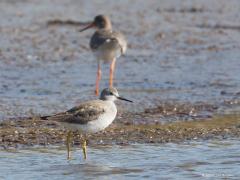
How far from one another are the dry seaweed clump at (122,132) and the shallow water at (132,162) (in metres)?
0.30

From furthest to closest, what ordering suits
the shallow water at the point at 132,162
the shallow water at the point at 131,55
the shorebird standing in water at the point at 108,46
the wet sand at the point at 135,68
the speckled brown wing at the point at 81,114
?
1. the shorebird standing in water at the point at 108,46
2. the shallow water at the point at 131,55
3. the wet sand at the point at 135,68
4. the speckled brown wing at the point at 81,114
5. the shallow water at the point at 132,162

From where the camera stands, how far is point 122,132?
10.7 meters

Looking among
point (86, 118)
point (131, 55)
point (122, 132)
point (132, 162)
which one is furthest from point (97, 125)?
point (131, 55)

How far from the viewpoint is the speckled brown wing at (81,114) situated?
379 inches

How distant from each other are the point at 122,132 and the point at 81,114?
113 cm

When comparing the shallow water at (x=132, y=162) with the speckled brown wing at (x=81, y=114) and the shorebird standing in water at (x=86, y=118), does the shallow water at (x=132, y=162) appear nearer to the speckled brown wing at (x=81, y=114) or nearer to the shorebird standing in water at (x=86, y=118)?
the shorebird standing in water at (x=86, y=118)

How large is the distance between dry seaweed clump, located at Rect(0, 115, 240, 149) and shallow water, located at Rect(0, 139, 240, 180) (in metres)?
0.30

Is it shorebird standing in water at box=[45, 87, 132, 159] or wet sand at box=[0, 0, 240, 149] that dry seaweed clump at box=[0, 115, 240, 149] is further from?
shorebird standing in water at box=[45, 87, 132, 159]

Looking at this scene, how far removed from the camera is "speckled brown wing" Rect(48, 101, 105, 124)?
31.6ft

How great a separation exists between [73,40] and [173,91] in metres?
5.06

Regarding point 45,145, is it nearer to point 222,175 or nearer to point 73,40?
point 222,175

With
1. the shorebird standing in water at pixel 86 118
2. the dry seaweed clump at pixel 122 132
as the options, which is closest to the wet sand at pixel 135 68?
the dry seaweed clump at pixel 122 132

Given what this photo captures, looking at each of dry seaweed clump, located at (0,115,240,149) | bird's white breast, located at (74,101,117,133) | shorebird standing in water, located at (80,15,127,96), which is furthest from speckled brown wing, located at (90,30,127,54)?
bird's white breast, located at (74,101,117,133)

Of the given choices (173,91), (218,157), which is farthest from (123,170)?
(173,91)
